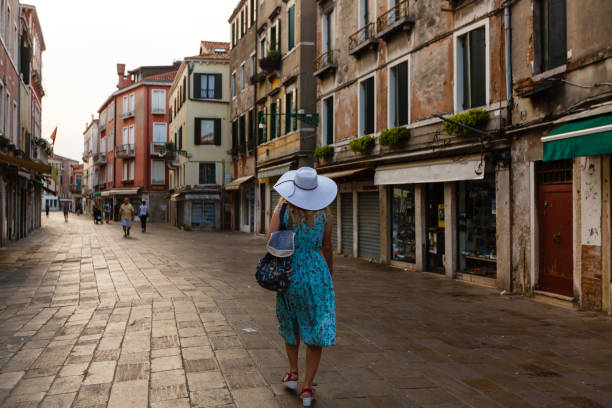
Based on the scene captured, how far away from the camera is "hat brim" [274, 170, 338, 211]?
13.7 feet

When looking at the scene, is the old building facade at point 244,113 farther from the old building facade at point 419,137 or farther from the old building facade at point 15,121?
the old building facade at point 419,137

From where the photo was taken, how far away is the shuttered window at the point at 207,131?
37.0 metres

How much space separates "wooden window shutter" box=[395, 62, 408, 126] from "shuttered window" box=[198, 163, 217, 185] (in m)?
24.1

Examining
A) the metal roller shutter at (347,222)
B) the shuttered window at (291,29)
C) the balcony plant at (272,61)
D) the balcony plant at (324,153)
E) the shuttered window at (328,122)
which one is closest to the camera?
the metal roller shutter at (347,222)

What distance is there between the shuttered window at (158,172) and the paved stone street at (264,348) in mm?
43277

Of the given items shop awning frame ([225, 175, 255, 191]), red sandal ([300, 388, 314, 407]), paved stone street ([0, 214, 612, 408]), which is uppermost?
shop awning frame ([225, 175, 255, 191])

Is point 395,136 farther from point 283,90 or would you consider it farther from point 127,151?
point 127,151

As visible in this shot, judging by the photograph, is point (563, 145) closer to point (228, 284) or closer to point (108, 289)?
point (228, 284)

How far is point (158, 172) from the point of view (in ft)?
176

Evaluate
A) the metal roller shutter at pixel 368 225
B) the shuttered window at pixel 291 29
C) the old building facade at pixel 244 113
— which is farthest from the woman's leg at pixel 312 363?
the old building facade at pixel 244 113

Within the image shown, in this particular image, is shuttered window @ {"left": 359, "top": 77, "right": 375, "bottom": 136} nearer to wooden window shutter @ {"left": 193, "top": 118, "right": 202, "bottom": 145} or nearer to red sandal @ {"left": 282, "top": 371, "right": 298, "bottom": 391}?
red sandal @ {"left": 282, "top": 371, "right": 298, "bottom": 391}

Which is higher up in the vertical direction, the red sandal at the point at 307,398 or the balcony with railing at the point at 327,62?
the balcony with railing at the point at 327,62

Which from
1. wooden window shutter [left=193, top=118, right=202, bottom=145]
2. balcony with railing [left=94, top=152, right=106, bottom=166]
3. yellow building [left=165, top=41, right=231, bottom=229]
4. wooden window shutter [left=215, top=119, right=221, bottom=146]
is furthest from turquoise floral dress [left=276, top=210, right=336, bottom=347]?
balcony with railing [left=94, top=152, right=106, bottom=166]

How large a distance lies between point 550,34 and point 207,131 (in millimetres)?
29554
